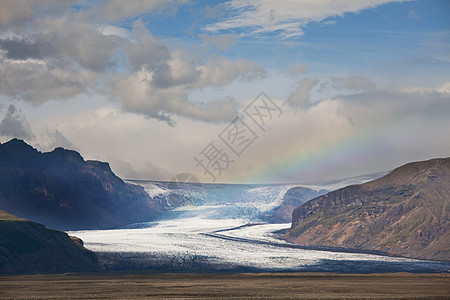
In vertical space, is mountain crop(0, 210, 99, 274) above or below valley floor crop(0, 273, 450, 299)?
above

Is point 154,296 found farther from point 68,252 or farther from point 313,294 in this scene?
point 68,252

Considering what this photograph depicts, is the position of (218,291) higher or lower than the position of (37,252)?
lower

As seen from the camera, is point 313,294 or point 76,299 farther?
point 313,294

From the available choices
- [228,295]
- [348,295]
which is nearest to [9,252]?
[228,295]

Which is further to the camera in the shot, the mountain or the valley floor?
the mountain

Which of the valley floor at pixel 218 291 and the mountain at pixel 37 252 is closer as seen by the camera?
the valley floor at pixel 218 291

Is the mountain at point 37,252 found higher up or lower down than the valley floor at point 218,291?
higher up

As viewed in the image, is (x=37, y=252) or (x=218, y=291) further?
(x=37, y=252)

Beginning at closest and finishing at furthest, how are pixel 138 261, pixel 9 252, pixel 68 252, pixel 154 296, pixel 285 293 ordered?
1. pixel 154 296
2. pixel 285 293
3. pixel 9 252
4. pixel 68 252
5. pixel 138 261
